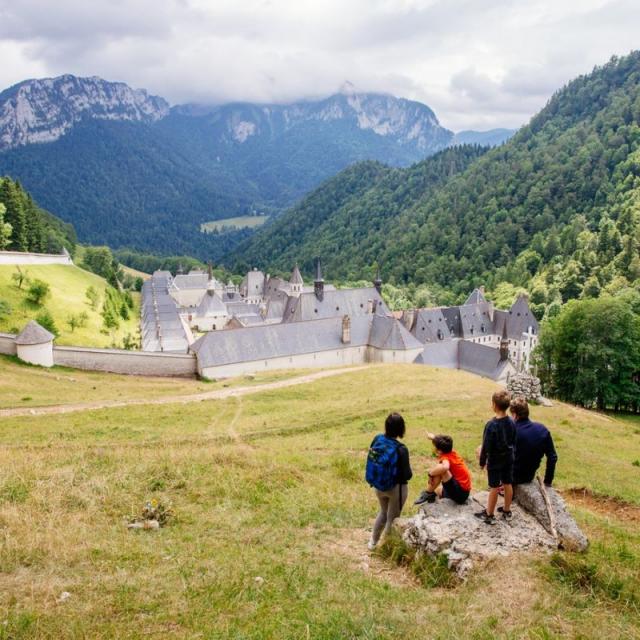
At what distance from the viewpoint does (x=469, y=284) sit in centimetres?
13800

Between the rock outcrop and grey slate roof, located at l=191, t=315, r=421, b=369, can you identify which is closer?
the rock outcrop

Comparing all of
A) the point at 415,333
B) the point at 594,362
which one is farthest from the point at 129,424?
the point at 415,333

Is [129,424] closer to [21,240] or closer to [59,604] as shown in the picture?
[59,604]

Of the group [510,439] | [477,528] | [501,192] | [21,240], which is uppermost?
[501,192]

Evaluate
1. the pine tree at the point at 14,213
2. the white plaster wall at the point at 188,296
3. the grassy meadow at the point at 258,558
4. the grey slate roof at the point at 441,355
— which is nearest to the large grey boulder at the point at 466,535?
the grassy meadow at the point at 258,558

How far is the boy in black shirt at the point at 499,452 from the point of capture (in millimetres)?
9438

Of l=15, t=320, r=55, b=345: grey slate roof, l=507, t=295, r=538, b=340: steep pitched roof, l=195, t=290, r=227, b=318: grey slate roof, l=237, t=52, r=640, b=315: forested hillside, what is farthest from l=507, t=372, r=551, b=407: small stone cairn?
l=237, t=52, r=640, b=315: forested hillside

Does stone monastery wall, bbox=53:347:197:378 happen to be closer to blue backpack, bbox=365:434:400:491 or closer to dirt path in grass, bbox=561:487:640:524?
dirt path in grass, bbox=561:487:640:524

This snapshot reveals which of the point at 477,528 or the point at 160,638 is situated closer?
the point at 160,638

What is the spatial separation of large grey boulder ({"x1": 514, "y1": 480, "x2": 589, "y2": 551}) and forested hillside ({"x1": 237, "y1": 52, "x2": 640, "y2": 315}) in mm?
97166

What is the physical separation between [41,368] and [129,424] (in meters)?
19.5

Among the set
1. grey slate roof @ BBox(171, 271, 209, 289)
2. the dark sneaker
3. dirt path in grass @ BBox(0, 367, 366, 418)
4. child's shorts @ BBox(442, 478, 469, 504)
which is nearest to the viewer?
child's shorts @ BBox(442, 478, 469, 504)

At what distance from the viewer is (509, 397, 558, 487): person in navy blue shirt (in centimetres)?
989

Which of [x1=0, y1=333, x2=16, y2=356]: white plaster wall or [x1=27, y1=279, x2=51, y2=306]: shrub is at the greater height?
[x1=27, y1=279, x2=51, y2=306]: shrub
